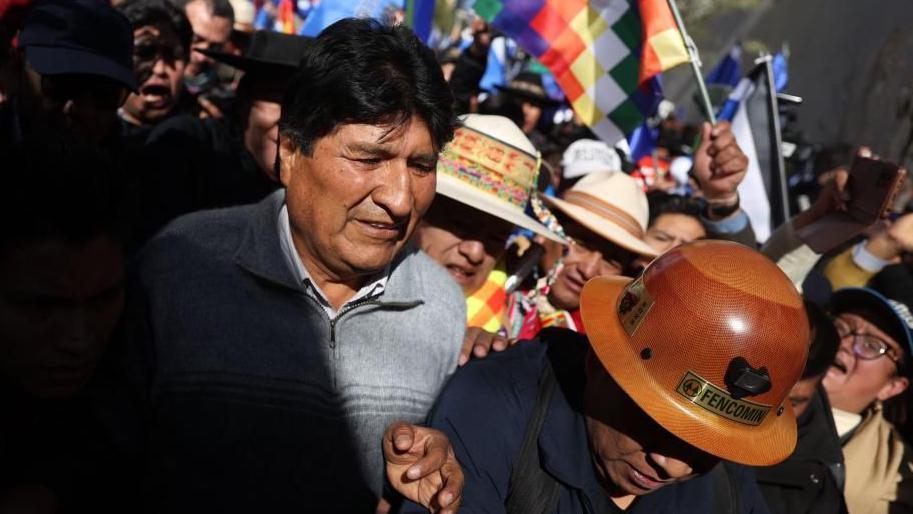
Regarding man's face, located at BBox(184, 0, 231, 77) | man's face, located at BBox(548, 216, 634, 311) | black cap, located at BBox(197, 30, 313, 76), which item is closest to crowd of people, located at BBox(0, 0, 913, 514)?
black cap, located at BBox(197, 30, 313, 76)

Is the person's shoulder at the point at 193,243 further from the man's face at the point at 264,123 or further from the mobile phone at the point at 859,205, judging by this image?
the mobile phone at the point at 859,205

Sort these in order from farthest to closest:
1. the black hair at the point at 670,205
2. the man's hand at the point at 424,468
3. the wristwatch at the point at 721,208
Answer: the black hair at the point at 670,205 → the wristwatch at the point at 721,208 → the man's hand at the point at 424,468

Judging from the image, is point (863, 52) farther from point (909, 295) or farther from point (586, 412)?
point (586, 412)

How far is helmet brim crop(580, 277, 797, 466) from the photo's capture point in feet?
6.48

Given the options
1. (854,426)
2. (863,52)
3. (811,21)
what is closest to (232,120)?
(854,426)

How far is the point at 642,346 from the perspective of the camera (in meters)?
2.02

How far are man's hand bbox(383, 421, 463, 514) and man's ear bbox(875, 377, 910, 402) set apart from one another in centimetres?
269

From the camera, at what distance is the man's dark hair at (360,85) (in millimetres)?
1904

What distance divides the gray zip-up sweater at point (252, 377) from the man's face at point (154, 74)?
6.01 ft

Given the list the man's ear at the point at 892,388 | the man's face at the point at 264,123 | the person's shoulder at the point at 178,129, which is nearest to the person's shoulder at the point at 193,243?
the man's face at the point at 264,123

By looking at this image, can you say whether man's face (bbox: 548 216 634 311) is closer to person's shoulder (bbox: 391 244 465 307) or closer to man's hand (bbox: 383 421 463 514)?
person's shoulder (bbox: 391 244 465 307)

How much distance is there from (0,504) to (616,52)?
3.41 meters

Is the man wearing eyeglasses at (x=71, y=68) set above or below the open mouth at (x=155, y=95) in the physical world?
above

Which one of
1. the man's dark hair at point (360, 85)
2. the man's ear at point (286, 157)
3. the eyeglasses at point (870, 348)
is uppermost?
the man's dark hair at point (360, 85)
